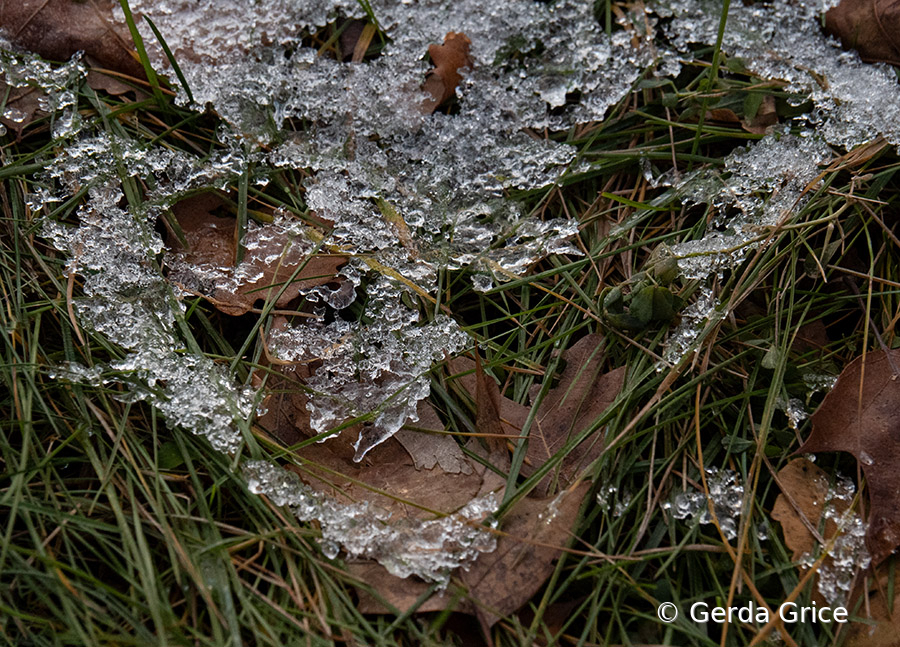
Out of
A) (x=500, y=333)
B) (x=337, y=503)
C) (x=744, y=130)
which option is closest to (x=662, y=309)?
(x=500, y=333)

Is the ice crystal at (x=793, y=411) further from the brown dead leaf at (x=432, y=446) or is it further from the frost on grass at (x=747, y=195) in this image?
the brown dead leaf at (x=432, y=446)

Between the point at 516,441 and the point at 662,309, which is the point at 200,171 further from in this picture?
the point at 662,309

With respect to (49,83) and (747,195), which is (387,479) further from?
(49,83)

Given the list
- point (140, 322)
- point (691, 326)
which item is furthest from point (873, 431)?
point (140, 322)

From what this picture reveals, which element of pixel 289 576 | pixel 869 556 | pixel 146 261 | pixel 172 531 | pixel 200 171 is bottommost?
pixel 869 556

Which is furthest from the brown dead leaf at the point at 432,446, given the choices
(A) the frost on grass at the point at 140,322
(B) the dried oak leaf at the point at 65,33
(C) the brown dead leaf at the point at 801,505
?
(B) the dried oak leaf at the point at 65,33

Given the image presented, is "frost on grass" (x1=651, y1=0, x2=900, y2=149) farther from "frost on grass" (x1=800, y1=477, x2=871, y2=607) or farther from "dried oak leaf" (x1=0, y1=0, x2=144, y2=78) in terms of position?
"dried oak leaf" (x1=0, y1=0, x2=144, y2=78)
